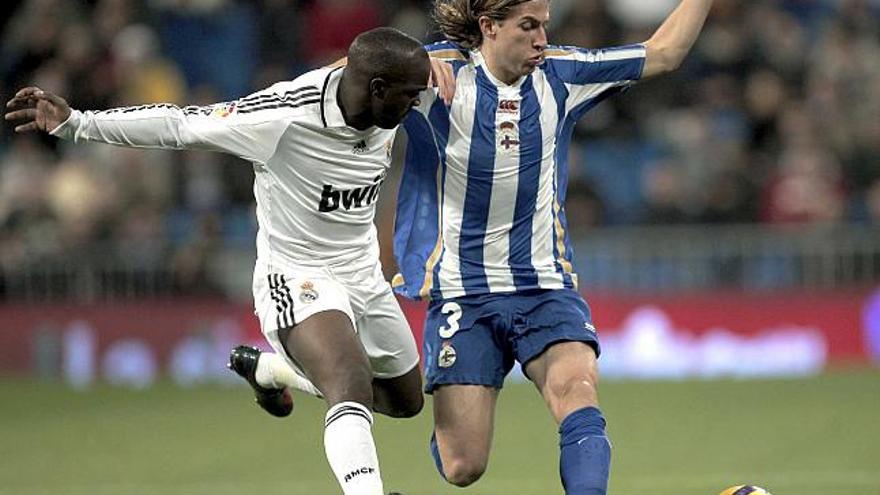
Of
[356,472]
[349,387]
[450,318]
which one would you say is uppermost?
[450,318]

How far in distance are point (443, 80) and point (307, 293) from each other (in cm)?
105

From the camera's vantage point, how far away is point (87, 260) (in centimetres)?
1562

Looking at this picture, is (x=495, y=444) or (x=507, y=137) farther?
(x=495, y=444)

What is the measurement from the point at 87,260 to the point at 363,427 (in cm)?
941

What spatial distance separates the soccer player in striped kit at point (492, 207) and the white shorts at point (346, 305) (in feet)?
0.66

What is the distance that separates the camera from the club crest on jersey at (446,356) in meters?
7.37

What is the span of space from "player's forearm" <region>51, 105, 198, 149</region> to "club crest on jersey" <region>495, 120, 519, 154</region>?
1.27m

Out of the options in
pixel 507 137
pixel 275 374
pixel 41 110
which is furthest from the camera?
pixel 275 374

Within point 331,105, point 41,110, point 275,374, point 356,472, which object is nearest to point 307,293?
point 331,105

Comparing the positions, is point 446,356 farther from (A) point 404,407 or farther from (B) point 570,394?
(A) point 404,407

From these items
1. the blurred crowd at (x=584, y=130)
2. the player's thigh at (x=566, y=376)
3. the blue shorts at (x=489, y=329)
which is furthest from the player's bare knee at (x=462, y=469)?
the blurred crowd at (x=584, y=130)

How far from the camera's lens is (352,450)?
Answer: 6.61 metres

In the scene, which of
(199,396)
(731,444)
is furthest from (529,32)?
(199,396)

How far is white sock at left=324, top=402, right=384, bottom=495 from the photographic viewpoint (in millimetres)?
6578
